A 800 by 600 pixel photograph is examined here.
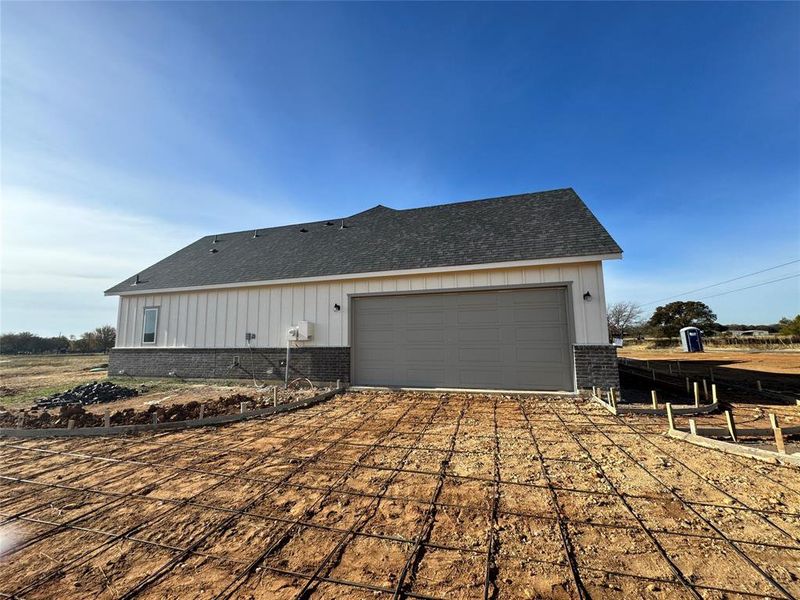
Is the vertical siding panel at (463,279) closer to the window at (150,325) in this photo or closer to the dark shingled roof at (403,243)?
the dark shingled roof at (403,243)

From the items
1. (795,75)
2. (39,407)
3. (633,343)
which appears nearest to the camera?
(39,407)

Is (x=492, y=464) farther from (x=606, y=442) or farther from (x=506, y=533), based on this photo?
(x=606, y=442)

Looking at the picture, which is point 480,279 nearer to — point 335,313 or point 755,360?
point 335,313

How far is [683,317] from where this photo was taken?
3575 centimetres

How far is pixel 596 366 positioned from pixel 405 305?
504 centimetres

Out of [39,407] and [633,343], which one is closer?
[39,407]

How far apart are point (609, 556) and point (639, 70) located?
11.8 metres

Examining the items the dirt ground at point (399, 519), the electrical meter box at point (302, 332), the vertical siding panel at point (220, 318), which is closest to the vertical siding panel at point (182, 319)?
the vertical siding panel at point (220, 318)

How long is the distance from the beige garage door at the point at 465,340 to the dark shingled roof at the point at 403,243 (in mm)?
1057

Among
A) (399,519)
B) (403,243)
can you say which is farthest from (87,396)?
(399,519)

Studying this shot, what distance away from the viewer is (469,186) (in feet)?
46.8

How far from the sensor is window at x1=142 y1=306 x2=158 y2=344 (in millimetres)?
12344

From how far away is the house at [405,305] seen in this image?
26.9 ft

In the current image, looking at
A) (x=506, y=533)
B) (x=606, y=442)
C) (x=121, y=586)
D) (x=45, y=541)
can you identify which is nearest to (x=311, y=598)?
(x=121, y=586)
